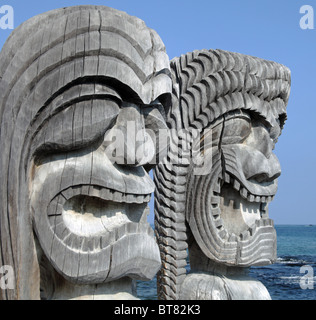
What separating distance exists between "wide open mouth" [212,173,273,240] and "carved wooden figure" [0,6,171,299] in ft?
4.95

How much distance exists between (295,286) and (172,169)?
10.3 meters

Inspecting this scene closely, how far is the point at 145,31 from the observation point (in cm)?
268

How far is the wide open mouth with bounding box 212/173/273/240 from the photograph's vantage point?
13.1 feet

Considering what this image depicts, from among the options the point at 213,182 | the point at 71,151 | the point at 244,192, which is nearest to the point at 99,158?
the point at 71,151

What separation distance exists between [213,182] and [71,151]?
1.64 meters

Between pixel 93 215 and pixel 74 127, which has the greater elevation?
pixel 74 127

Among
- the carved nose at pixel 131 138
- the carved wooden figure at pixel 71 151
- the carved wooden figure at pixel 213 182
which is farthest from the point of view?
the carved wooden figure at pixel 213 182

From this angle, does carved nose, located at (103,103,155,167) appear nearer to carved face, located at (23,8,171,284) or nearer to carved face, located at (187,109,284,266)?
carved face, located at (23,8,171,284)

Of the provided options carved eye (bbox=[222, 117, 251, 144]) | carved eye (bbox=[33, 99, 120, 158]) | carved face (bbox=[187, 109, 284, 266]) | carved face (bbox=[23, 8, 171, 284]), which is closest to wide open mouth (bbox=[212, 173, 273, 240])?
carved face (bbox=[187, 109, 284, 266])

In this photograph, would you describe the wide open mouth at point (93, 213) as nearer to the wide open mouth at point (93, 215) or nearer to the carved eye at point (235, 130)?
the wide open mouth at point (93, 215)

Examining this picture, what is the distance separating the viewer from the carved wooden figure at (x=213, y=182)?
3.92 meters

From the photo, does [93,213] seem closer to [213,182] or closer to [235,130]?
[213,182]

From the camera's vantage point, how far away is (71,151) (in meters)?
2.53

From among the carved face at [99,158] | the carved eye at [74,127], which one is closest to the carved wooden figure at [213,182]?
the carved face at [99,158]
